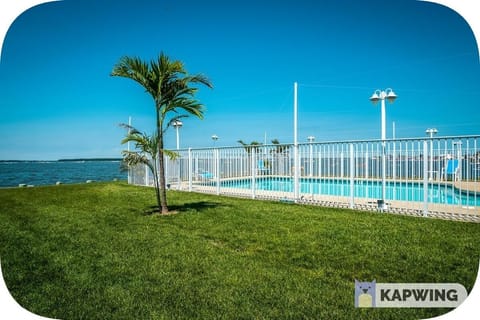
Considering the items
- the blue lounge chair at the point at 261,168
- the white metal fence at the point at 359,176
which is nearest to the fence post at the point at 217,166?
the white metal fence at the point at 359,176

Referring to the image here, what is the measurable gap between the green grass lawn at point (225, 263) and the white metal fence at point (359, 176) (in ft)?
2.58

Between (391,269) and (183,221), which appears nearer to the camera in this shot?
(391,269)

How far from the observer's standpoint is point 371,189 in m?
7.00

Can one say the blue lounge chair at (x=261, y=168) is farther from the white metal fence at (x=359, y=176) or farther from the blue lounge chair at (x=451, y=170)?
the blue lounge chair at (x=451, y=170)

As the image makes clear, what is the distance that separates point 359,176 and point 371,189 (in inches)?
15.1

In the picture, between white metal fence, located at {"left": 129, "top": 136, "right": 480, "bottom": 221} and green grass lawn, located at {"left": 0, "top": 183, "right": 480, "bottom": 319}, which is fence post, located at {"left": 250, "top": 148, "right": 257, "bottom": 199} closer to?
white metal fence, located at {"left": 129, "top": 136, "right": 480, "bottom": 221}

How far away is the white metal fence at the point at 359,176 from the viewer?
5664mm

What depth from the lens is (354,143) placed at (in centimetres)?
706

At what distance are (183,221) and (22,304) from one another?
3.30 m

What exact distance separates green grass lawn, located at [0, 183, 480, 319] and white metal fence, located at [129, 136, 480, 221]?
2.58ft

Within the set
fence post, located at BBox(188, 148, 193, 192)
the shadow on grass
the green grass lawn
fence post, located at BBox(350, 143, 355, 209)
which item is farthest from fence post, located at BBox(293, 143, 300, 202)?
fence post, located at BBox(188, 148, 193, 192)

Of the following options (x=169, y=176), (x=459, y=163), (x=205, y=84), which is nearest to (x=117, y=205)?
(x=205, y=84)

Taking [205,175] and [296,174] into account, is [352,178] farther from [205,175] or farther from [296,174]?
[205,175]

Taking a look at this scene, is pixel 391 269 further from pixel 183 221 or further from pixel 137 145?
pixel 137 145
